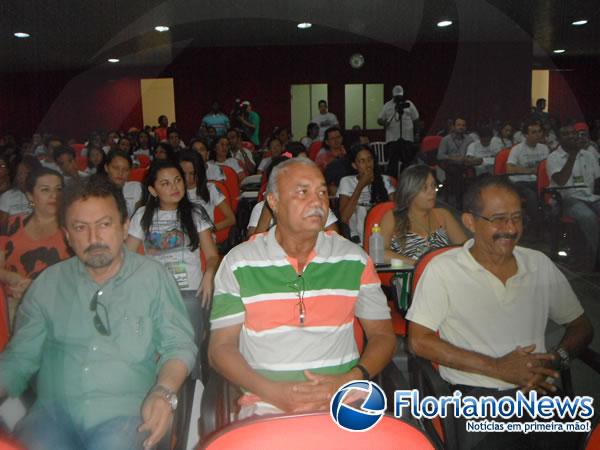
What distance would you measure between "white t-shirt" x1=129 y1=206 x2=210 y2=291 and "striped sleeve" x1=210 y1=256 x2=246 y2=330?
3.54 ft

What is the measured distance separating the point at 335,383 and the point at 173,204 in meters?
1.50

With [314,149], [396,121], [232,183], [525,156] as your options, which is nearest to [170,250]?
[232,183]

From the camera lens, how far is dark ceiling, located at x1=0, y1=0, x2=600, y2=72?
23.9 feet

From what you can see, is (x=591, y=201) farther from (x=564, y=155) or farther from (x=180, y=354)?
(x=180, y=354)

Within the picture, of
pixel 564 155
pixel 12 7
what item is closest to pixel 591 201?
pixel 564 155

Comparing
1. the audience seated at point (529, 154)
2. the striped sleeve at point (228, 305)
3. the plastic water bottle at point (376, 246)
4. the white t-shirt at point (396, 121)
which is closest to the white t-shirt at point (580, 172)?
the audience seated at point (529, 154)

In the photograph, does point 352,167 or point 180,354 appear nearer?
point 180,354

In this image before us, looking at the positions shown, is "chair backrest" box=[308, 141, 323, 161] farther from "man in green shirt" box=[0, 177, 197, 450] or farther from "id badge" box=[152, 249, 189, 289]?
"man in green shirt" box=[0, 177, 197, 450]

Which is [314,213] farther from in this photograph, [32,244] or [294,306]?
[32,244]

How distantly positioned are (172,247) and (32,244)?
1.98ft

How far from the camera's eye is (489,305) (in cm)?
162

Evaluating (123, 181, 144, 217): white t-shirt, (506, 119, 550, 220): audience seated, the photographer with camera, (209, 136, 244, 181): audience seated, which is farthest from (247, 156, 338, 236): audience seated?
the photographer with camera

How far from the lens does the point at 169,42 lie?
10.6 m

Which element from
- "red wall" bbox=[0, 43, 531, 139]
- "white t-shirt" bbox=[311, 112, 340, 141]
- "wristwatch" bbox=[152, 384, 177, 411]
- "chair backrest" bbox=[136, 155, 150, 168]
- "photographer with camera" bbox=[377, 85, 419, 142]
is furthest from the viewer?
"red wall" bbox=[0, 43, 531, 139]
